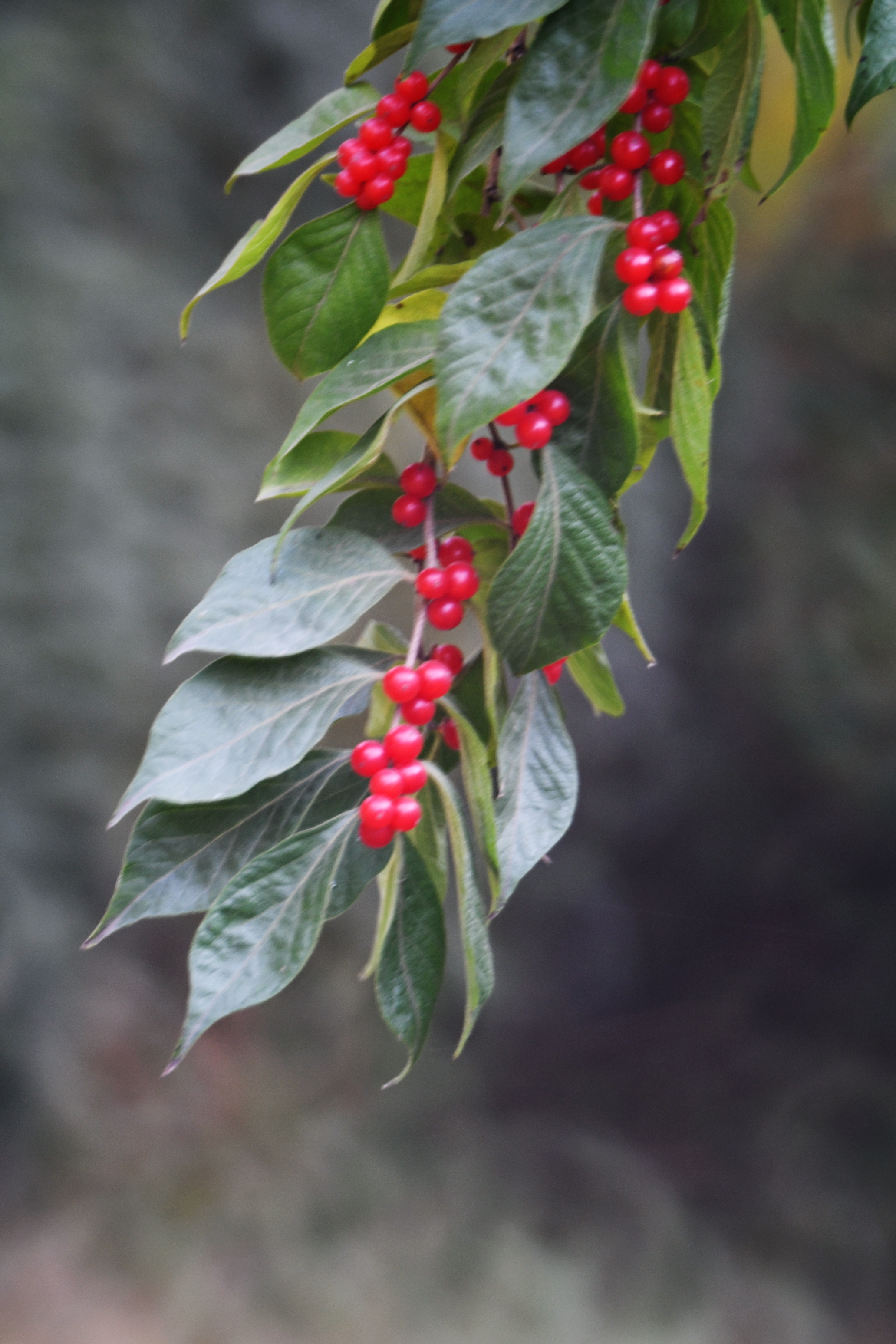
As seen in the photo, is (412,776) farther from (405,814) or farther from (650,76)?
(650,76)

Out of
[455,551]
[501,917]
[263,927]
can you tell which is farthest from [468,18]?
[501,917]

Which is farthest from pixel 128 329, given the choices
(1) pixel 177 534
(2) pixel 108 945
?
(2) pixel 108 945

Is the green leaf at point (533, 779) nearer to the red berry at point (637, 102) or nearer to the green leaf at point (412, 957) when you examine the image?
the green leaf at point (412, 957)

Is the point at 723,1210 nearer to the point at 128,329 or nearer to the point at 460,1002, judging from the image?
the point at 460,1002

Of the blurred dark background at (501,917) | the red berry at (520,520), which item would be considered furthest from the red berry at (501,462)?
the blurred dark background at (501,917)

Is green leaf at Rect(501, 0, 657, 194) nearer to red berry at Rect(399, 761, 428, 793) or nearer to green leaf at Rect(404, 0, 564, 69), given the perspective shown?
green leaf at Rect(404, 0, 564, 69)

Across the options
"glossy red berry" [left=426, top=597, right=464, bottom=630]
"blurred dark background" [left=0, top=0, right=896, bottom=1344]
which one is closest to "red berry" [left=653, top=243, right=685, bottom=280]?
"glossy red berry" [left=426, top=597, right=464, bottom=630]

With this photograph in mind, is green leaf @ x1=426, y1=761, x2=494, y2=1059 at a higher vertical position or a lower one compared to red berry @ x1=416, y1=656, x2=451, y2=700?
lower
